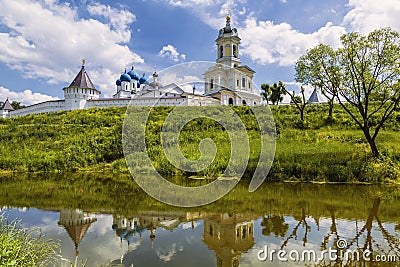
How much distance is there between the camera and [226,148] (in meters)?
19.5

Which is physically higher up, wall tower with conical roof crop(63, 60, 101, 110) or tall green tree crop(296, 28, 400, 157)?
wall tower with conical roof crop(63, 60, 101, 110)

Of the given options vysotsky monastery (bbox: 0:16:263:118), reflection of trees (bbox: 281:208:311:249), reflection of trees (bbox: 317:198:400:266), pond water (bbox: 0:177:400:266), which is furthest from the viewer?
vysotsky monastery (bbox: 0:16:263:118)

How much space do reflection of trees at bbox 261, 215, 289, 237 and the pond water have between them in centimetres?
2

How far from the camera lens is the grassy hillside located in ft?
49.2

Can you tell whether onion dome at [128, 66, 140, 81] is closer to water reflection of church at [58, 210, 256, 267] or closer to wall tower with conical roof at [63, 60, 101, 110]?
wall tower with conical roof at [63, 60, 101, 110]

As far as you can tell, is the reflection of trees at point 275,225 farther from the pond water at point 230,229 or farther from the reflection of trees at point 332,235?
the reflection of trees at point 332,235

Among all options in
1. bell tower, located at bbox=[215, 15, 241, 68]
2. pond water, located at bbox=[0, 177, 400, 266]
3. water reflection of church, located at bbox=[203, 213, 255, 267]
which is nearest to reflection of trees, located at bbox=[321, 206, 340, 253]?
pond water, located at bbox=[0, 177, 400, 266]

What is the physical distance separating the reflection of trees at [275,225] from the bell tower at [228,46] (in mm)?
42459

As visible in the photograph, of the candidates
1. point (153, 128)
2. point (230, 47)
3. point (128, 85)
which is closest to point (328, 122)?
point (153, 128)

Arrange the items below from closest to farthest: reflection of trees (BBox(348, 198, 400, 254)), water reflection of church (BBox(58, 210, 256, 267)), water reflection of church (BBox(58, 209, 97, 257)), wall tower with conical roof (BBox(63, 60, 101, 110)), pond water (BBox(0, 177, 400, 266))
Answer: pond water (BBox(0, 177, 400, 266)) → reflection of trees (BBox(348, 198, 400, 254)) → water reflection of church (BBox(58, 210, 256, 267)) → water reflection of church (BBox(58, 209, 97, 257)) → wall tower with conical roof (BBox(63, 60, 101, 110))

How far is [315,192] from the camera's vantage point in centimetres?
1205

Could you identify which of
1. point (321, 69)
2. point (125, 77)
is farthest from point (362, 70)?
point (125, 77)

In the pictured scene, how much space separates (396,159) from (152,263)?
15.2 m

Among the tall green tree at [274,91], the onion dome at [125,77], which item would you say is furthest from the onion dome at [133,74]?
the tall green tree at [274,91]
